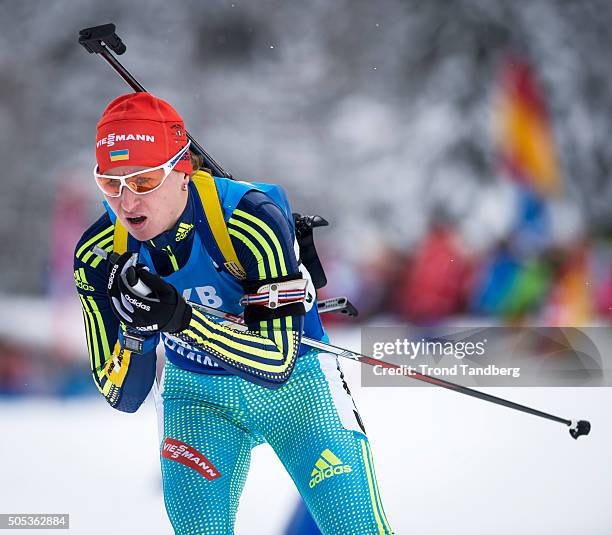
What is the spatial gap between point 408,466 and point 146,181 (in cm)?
221

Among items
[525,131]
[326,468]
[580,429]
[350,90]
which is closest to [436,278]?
[525,131]

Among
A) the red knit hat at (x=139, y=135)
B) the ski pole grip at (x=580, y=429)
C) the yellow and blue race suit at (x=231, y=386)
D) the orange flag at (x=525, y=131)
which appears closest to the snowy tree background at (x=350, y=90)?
the orange flag at (x=525, y=131)

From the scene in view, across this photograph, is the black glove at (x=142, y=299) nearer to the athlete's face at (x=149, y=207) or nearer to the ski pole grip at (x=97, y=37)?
the athlete's face at (x=149, y=207)

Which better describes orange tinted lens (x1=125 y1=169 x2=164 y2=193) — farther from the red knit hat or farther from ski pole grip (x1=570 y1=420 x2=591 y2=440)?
ski pole grip (x1=570 y1=420 x2=591 y2=440)

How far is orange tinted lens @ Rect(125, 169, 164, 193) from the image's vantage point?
203 centimetres

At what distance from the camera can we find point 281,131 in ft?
16.5

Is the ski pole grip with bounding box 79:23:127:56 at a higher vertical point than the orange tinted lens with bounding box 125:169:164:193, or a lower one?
higher

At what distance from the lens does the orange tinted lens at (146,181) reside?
6.66 feet

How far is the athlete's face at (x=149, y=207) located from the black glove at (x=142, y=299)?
5.7 inches

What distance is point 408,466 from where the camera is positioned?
378 centimetres

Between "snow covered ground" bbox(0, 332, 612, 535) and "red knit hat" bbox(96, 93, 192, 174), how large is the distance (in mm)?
1878

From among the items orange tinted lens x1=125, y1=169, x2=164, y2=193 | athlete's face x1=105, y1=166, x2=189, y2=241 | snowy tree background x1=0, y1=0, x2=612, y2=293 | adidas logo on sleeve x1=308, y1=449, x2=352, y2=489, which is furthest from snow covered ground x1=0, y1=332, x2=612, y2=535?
orange tinted lens x1=125, y1=169, x2=164, y2=193

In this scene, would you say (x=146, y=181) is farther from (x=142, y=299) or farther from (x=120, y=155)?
(x=142, y=299)

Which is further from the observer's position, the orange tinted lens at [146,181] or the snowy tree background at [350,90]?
the snowy tree background at [350,90]
